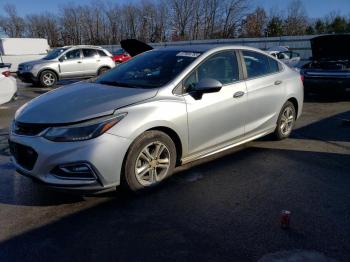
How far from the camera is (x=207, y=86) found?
4367mm

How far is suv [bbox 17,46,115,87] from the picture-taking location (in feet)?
52.2

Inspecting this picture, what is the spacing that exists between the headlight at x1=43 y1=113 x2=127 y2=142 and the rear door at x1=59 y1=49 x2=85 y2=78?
13.4 meters

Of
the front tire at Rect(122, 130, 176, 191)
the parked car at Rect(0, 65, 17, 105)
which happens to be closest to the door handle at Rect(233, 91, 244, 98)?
the front tire at Rect(122, 130, 176, 191)

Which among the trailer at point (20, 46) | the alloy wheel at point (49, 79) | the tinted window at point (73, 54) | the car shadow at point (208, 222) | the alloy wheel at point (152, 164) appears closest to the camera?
the car shadow at point (208, 222)

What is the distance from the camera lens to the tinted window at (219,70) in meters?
4.59

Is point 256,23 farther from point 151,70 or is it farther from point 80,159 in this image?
point 80,159

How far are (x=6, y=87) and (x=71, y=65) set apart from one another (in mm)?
7451

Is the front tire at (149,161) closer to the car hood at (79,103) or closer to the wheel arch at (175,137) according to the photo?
the wheel arch at (175,137)

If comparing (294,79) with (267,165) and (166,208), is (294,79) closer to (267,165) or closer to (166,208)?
(267,165)

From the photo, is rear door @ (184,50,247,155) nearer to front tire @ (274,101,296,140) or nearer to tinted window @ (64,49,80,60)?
front tire @ (274,101,296,140)

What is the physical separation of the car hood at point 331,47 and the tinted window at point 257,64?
194 inches

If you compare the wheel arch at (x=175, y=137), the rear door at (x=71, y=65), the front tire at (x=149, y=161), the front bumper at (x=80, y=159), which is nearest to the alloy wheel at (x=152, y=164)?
the front tire at (x=149, y=161)

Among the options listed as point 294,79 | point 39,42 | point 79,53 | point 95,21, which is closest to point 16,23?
point 95,21

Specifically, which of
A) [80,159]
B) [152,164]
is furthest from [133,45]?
[80,159]
